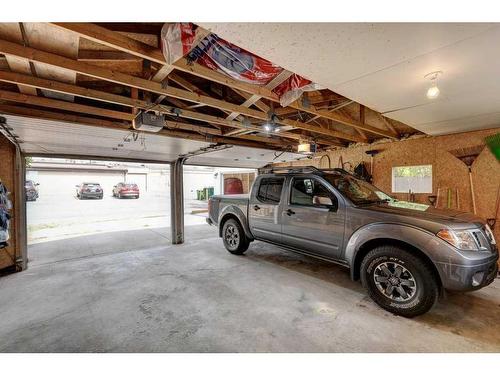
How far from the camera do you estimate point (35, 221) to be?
9.22 metres

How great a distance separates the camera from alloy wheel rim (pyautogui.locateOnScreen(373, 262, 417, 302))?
239cm

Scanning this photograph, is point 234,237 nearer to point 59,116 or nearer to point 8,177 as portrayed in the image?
point 59,116

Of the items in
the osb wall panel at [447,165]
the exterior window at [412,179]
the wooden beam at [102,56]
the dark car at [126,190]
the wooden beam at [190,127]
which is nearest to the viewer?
the wooden beam at [102,56]

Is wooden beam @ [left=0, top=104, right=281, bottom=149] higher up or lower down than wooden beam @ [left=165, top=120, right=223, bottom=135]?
lower down

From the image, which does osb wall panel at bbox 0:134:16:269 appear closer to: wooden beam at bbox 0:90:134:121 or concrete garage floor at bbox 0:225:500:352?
concrete garage floor at bbox 0:225:500:352

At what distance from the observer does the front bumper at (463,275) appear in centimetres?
212

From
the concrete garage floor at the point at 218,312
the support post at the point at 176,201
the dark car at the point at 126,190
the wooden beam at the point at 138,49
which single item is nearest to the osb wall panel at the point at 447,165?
the concrete garage floor at the point at 218,312

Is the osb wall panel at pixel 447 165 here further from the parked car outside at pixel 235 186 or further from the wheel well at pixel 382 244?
the parked car outside at pixel 235 186

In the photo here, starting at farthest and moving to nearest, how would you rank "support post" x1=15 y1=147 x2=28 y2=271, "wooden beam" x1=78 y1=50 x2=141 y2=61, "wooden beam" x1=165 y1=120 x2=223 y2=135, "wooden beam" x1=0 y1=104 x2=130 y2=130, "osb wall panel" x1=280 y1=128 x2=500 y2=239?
1. "support post" x1=15 y1=147 x2=28 y2=271
2. "osb wall panel" x1=280 y1=128 x2=500 y2=239
3. "wooden beam" x1=165 y1=120 x2=223 y2=135
4. "wooden beam" x1=0 y1=104 x2=130 y2=130
5. "wooden beam" x1=78 y1=50 x2=141 y2=61

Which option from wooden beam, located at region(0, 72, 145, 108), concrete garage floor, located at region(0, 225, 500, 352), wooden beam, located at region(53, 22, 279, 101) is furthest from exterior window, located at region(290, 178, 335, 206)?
wooden beam, located at region(0, 72, 145, 108)

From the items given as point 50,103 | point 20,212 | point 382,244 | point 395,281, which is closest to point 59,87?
point 50,103

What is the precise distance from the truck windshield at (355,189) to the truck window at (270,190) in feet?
2.79

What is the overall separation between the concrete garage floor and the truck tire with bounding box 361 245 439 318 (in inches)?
5.5

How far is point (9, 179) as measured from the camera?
3.92 meters
